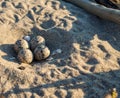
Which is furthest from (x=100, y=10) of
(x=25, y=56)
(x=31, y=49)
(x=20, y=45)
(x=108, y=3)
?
(x=25, y=56)

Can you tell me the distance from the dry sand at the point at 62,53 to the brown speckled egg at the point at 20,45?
0.41 ft

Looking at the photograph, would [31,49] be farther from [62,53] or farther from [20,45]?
[62,53]

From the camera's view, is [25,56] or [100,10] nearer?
[25,56]

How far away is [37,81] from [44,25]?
5.32 feet

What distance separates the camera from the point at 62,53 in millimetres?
5328

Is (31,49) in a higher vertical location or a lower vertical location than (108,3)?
lower

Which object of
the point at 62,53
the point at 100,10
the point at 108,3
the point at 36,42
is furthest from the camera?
the point at 108,3

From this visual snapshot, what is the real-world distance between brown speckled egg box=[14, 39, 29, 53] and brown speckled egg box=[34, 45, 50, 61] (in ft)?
0.76

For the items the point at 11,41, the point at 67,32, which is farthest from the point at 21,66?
the point at 67,32

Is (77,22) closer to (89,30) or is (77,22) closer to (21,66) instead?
(89,30)

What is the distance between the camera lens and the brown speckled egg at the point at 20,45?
538 centimetres

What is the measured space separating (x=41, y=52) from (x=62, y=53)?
362 millimetres

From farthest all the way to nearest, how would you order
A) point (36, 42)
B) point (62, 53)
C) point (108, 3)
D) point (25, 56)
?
point (108, 3) → point (36, 42) → point (62, 53) → point (25, 56)

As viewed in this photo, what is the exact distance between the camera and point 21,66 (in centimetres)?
503
